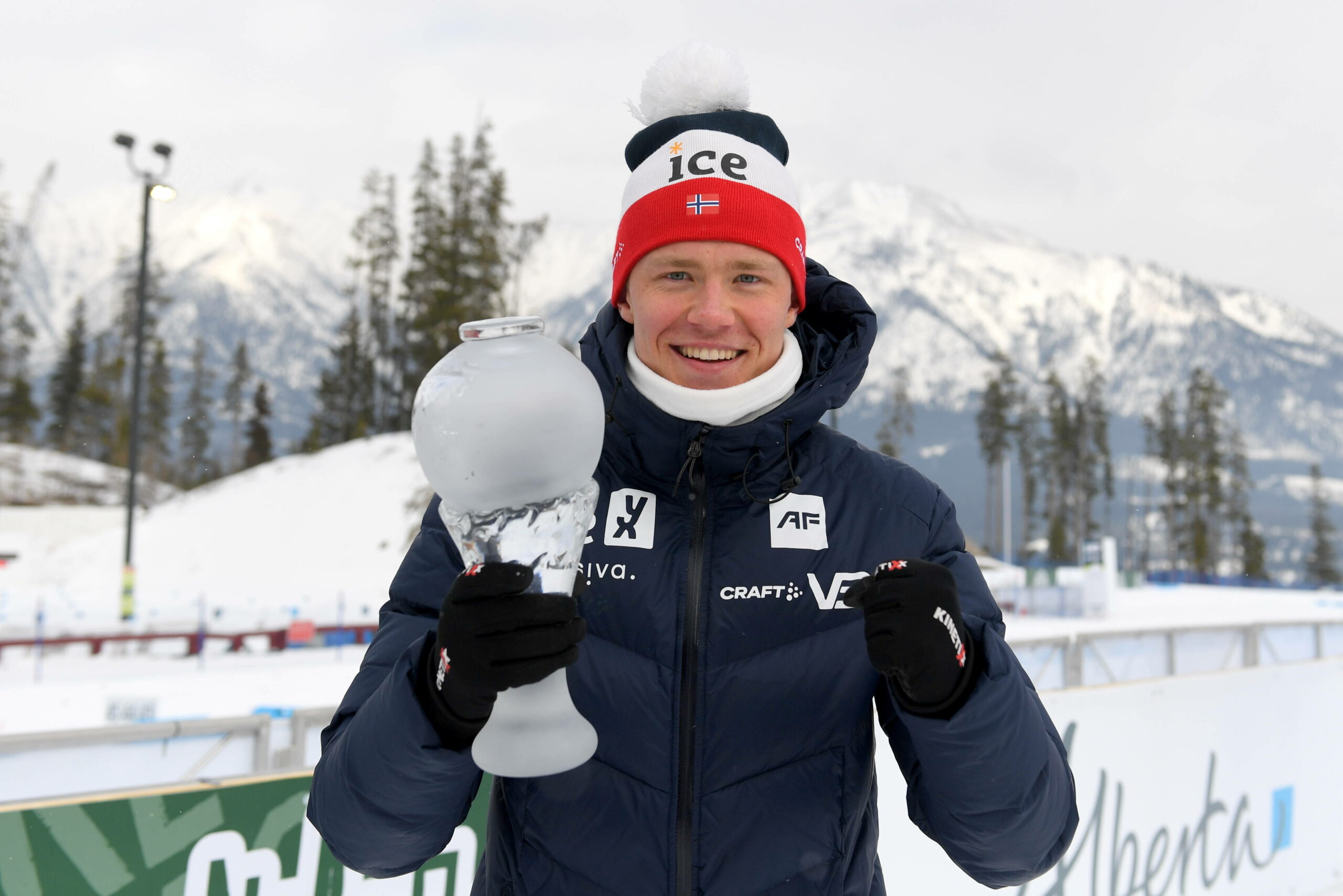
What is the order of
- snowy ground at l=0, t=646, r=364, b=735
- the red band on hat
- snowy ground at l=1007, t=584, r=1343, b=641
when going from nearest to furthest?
the red band on hat < snowy ground at l=0, t=646, r=364, b=735 < snowy ground at l=1007, t=584, r=1343, b=641

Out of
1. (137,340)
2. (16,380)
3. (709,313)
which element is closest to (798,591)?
(709,313)

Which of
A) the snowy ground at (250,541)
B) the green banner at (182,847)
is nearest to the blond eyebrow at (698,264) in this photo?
the green banner at (182,847)

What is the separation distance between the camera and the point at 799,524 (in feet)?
4.90

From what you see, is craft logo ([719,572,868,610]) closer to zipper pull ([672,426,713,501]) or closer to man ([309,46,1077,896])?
man ([309,46,1077,896])

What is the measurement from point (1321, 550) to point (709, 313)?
3610 inches

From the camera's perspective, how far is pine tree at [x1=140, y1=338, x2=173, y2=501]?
59.8m

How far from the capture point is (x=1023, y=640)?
16.4 ft

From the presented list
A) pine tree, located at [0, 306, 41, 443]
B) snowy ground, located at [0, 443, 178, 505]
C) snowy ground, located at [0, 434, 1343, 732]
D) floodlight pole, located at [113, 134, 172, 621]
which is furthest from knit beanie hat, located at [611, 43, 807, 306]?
pine tree, located at [0, 306, 41, 443]

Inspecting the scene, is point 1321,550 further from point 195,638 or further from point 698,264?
point 698,264

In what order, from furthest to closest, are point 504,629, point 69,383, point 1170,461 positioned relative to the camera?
point 1170,461
point 69,383
point 504,629

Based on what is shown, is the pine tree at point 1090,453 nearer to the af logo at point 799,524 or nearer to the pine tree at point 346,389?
the pine tree at point 346,389

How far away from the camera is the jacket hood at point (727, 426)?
1454 millimetres

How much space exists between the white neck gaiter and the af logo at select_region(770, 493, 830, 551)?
154 millimetres

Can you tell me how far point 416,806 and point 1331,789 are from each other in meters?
5.80
